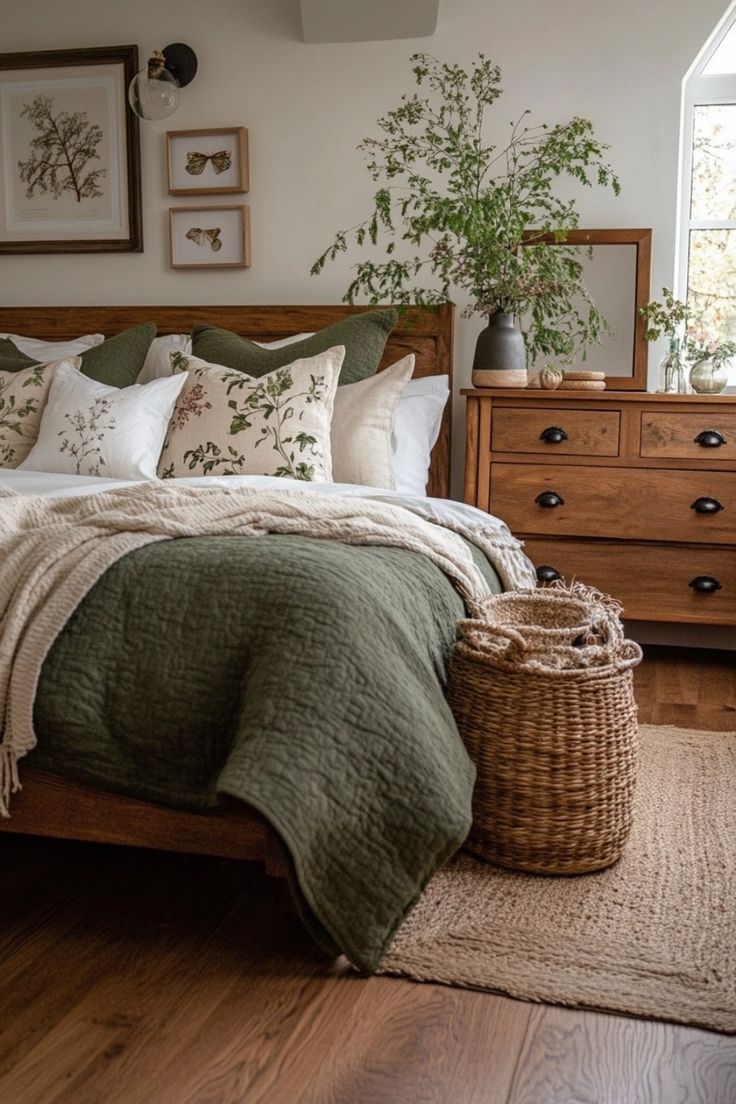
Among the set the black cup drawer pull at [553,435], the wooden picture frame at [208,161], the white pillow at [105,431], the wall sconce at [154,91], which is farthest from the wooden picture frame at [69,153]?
the black cup drawer pull at [553,435]

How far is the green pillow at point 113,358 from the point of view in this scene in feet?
10.8

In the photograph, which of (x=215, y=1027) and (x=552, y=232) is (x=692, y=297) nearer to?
(x=552, y=232)

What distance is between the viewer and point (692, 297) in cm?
366

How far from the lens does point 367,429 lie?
301 cm

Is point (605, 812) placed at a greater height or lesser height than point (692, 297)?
lesser

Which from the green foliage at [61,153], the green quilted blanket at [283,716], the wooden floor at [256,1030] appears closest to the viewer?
the wooden floor at [256,1030]

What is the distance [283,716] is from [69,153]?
123 inches

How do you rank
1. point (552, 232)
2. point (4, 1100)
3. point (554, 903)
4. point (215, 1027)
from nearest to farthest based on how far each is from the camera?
point (4, 1100)
point (215, 1027)
point (554, 903)
point (552, 232)

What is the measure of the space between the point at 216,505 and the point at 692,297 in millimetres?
2362

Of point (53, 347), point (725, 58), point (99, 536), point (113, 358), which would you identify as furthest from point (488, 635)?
point (725, 58)

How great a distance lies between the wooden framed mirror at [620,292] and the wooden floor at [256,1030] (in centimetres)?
235

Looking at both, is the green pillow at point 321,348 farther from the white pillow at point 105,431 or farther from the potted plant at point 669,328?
the potted plant at point 669,328

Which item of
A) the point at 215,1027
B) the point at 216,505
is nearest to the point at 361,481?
the point at 216,505

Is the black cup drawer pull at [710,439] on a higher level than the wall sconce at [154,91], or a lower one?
lower
